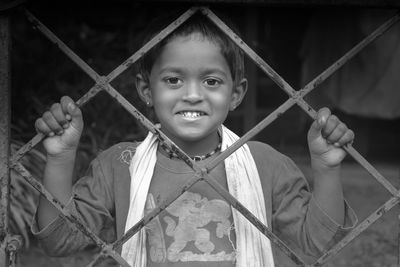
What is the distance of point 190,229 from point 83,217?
10.3 inches

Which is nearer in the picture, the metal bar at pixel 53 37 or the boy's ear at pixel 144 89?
the metal bar at pixel 53 37

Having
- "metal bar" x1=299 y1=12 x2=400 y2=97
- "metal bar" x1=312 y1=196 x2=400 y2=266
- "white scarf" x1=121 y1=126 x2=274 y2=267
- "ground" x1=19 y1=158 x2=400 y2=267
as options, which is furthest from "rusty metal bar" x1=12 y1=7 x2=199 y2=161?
"ground" x1=19 y1=158 x2=400 y2=267

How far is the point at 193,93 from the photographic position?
167 cm

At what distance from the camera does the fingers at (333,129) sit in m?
1.50

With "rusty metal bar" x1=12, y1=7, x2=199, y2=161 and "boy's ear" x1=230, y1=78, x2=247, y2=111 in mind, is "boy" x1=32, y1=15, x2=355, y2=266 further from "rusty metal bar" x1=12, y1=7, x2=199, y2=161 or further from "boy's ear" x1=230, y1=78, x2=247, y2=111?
"rusty metal bar" x1=12, y1=7, x2=199, y2=161

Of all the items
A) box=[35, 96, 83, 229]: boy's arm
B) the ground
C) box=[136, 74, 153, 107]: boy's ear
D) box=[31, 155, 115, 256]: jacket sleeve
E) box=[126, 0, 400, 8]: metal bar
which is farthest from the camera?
the ground

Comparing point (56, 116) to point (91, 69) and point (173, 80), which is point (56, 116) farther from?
point (173, 80)

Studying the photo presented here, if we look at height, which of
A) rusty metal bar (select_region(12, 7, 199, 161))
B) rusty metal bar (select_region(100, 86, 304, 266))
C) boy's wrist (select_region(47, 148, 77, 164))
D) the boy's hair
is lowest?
rusty metal bar (select_region(100, 86, 304, 266))

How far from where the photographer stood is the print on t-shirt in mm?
1768

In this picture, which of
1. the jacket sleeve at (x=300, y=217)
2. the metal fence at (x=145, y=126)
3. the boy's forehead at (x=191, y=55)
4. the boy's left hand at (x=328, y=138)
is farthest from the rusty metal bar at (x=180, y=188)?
the boy's forehead at (x=191, y=55)

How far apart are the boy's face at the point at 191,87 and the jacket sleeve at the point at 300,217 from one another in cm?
25

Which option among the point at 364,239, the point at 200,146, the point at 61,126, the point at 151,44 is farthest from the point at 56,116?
the point at 364,239

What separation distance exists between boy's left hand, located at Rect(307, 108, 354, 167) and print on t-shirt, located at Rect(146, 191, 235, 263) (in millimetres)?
333

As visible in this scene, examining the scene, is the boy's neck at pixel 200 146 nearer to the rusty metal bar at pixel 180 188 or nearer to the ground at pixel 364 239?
the rusty metal bar at pixel 180 188
